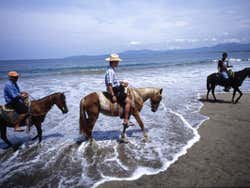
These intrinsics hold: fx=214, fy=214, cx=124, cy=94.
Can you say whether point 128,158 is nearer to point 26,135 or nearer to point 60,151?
point 60,151

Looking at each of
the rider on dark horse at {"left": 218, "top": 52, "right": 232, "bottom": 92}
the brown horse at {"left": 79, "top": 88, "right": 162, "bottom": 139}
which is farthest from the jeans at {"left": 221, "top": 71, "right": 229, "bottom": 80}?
the brown horse at {"left": 79, "top": 88, "right": 162, "bottom": 139}

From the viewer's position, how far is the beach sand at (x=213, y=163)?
4.43 metres

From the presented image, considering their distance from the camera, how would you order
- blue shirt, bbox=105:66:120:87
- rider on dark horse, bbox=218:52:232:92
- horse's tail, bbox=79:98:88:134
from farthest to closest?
1. rider on dark horse, bbox=218:52:232:92
2. horse's tail, bbox=79:98:88:134
3. blue shirt, bbox=105:66:120:87

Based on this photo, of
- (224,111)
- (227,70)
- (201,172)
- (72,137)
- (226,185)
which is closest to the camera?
(226,185)

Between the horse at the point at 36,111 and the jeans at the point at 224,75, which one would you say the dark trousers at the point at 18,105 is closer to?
the horse at the point at 36,111

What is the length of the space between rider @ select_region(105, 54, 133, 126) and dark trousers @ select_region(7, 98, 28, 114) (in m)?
2.76

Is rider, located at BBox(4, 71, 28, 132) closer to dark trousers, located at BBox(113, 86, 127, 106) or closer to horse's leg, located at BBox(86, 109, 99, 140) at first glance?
horse's leg, located at BBox(86, 109, 99, 140)

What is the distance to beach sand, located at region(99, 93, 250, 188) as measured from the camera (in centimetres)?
A: 443

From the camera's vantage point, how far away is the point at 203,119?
9.02 metres

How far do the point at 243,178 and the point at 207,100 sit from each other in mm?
8902

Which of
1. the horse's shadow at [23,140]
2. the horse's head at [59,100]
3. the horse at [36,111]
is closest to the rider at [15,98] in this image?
the horse at [36,111]

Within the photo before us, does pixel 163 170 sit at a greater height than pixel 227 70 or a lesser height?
lesser

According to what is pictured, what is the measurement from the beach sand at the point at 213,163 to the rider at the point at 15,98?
3.72 metres

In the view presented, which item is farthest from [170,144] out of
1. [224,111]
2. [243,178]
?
[224,111]
